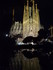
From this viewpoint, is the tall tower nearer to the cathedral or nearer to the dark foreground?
the cathedral

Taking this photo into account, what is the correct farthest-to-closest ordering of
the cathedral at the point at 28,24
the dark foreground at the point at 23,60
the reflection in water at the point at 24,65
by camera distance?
the cathedral at the point at 28,24
the dark foreground at the point at 23,60
the reflection in water at the point at 24,65

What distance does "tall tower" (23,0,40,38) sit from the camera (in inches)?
4162

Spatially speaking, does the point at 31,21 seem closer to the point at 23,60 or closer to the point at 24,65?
the point at 23,60

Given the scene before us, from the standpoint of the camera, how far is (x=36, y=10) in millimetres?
107625

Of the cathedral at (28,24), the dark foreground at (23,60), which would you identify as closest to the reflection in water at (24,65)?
the dark foreground at (23,60)

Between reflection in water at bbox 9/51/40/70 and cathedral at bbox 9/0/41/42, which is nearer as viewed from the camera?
reflection in water at bbox 9/51/40/70

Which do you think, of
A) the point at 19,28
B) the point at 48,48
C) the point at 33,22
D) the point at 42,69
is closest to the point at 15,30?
the point at 19,28

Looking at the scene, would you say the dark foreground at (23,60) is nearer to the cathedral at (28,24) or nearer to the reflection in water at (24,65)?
the reflection in water at (24,65)

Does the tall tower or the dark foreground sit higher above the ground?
the dark foreground

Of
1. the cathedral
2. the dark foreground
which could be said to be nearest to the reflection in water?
the dark foreground

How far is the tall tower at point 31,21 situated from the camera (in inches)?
4162

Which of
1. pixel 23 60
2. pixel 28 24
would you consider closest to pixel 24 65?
pixel 23 60

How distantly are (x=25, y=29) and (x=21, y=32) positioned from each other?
2.89 metres

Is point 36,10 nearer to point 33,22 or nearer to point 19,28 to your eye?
point 33,22
